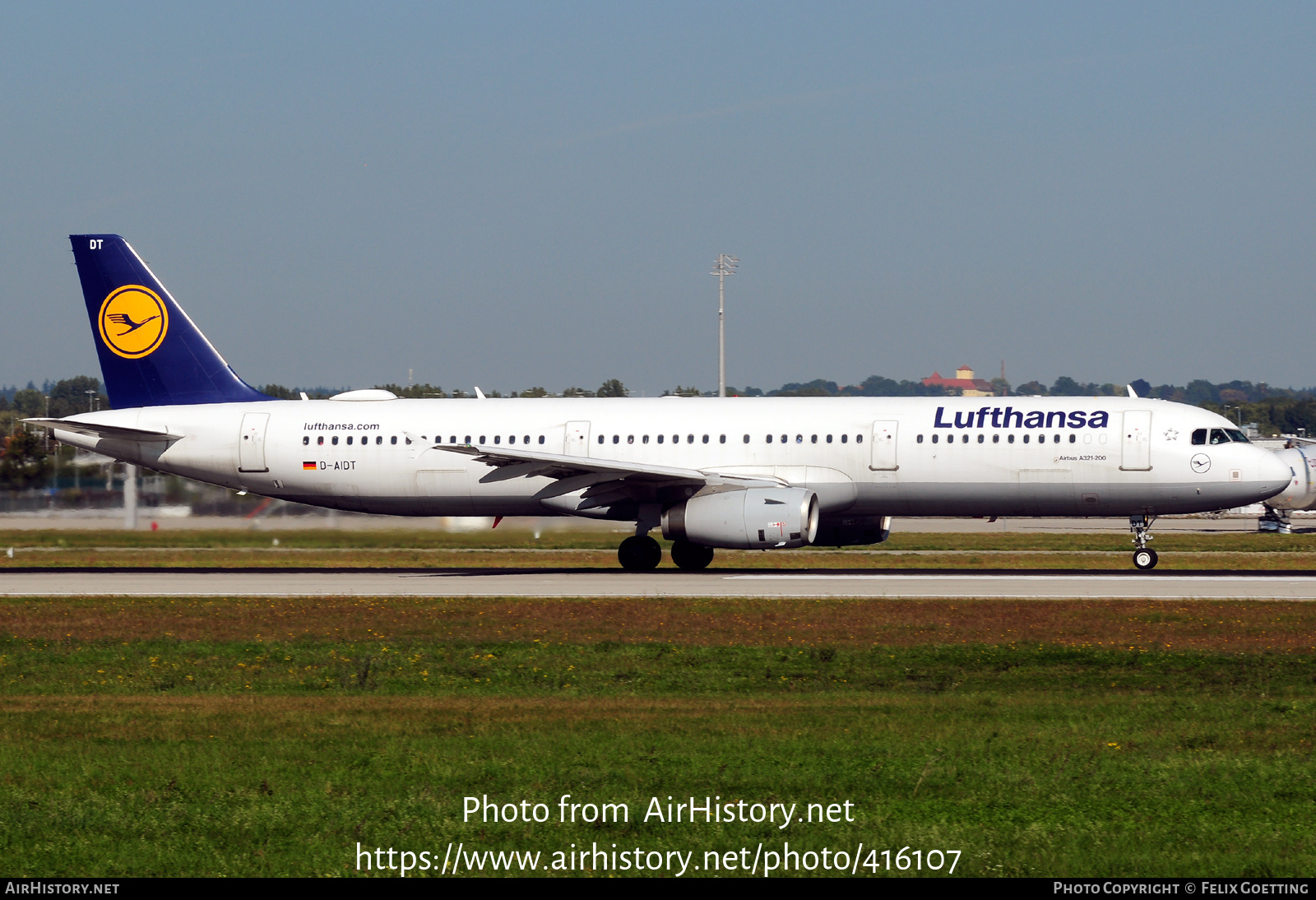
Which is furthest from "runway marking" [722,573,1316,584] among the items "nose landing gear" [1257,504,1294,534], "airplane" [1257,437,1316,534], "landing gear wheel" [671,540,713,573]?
"airplane" [1257,437,1316,534]

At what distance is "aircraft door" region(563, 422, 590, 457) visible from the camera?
3438cm

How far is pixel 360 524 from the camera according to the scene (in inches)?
1636

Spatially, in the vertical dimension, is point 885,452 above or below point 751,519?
above

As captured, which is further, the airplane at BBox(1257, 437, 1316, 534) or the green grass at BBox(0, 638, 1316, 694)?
the airplane at BBox(1257, 437, 1316, 534)

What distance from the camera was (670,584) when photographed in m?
29.8

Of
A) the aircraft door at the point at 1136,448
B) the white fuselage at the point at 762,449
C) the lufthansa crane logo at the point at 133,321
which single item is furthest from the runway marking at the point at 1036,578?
the lufthansa crane logo at the point at 133,321

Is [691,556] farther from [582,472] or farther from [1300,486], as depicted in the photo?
[1300,486]

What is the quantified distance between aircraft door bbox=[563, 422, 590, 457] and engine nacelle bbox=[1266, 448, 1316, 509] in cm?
4682

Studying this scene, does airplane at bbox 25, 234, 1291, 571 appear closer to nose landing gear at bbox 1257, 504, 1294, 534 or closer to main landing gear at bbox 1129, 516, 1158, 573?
main landing gear at bbox 1129, 516, 1158, 573

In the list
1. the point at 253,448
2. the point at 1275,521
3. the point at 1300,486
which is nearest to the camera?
the point at 253,448

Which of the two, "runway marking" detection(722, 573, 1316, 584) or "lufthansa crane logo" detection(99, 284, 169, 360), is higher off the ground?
"lufthansa crane logo" detection(99, 284, 169, 360)

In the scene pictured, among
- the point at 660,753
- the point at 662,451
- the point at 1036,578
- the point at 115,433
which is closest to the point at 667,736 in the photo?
the point at 660,753

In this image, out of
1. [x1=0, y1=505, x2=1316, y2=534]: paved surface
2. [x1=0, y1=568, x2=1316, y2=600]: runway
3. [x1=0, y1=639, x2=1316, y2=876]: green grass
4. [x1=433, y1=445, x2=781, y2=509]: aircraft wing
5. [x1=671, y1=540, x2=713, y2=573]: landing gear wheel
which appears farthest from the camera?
[x1=0, y1=505, x2=1316, y2=534]: paved surface

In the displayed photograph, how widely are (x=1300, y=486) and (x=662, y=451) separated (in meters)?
48.1
